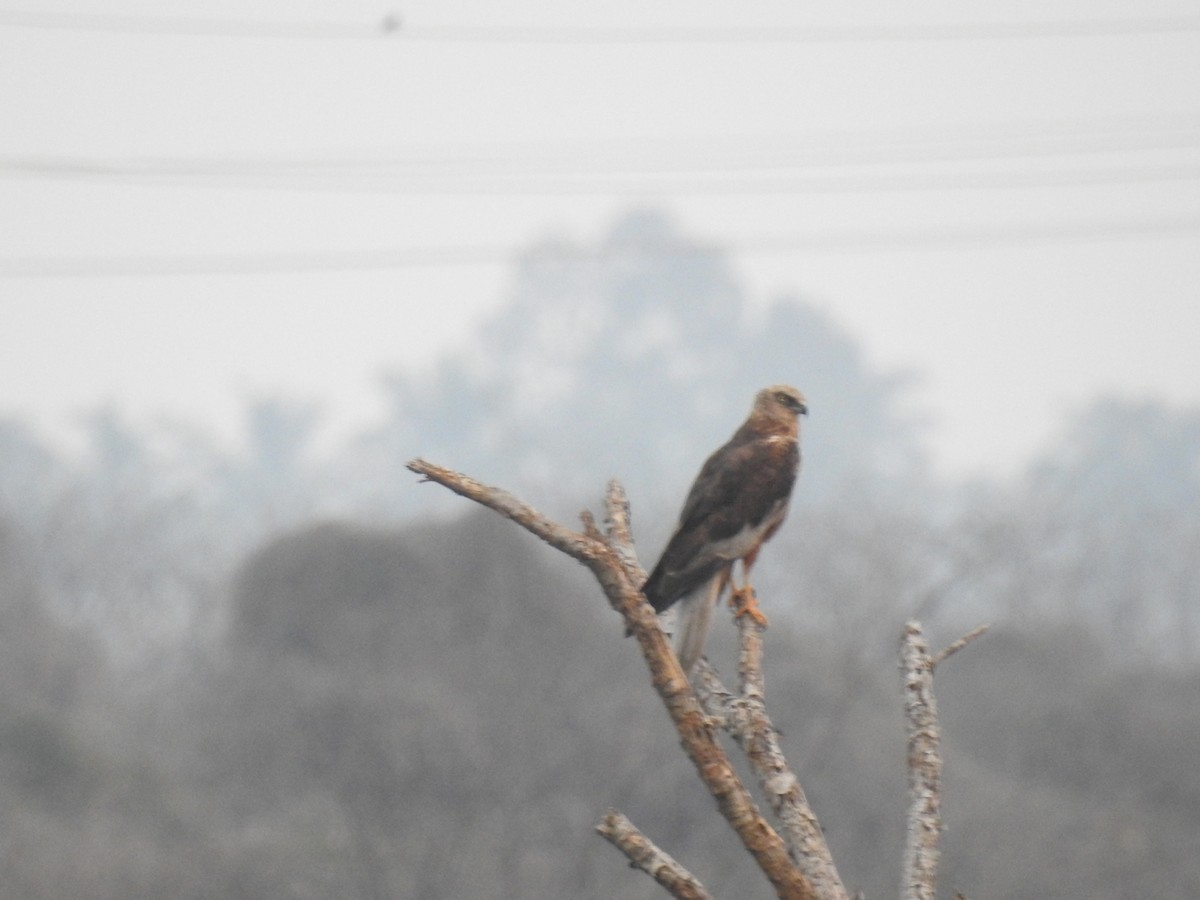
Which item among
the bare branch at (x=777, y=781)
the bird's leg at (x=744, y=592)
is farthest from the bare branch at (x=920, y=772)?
the bird's leg at (x=744, y=592)

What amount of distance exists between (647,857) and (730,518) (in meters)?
3.53

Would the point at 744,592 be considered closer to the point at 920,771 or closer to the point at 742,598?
the point at 742,598

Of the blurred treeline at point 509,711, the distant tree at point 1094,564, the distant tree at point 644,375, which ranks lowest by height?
the blurred treeline at point 509,711

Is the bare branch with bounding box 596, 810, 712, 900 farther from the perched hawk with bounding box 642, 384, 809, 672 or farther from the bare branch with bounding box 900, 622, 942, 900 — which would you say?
the perched hawk with bounding box 642, 384, 809, 672

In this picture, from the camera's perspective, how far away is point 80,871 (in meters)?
27.1

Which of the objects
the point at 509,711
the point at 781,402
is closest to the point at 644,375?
the point at 509,711

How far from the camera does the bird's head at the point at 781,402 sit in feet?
29.1

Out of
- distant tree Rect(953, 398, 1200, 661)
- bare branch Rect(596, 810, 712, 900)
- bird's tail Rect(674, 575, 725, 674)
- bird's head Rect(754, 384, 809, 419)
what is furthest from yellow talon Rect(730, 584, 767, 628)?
distant tree Rect(953, 398, 1200, 661)

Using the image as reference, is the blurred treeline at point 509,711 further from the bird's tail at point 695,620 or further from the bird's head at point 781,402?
the bird's tail at point 695,620

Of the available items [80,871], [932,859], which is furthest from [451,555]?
[932,859]

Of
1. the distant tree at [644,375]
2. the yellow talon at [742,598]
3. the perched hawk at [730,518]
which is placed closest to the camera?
the perched hawk at [730,518]

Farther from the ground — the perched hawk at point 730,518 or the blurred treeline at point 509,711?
the blurred treeline at point 509,711

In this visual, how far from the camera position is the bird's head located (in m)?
8.88

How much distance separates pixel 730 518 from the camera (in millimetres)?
7496
